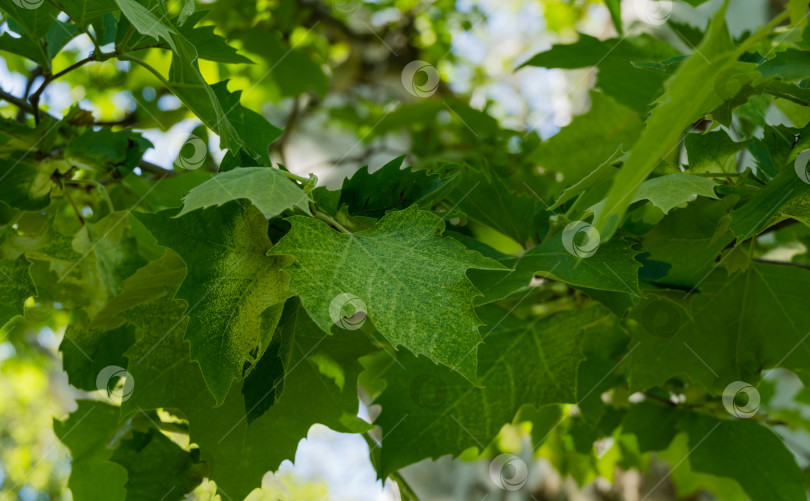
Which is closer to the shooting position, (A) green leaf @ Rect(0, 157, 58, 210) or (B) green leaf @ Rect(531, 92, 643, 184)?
(A) green leaf @ Rect(0, 157, 58, 210)

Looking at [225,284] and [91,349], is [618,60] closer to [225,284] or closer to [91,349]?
[225,284]

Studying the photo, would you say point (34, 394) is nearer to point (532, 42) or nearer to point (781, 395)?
point (532, 42)

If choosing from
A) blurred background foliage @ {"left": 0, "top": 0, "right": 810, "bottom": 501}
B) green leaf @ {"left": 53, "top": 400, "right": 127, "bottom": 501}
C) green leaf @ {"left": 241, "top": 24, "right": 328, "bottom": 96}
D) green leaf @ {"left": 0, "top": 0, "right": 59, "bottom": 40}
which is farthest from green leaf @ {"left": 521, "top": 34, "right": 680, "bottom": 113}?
green leaf @ {"left": 241, "top": 24, "right": 328, "bottom": 96}

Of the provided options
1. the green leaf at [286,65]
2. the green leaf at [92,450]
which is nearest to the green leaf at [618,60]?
the green leaf at [92,450]

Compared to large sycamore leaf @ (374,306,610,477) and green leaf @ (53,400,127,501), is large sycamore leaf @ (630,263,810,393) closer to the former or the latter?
large sycamore leaf @ (374,306,610,477)

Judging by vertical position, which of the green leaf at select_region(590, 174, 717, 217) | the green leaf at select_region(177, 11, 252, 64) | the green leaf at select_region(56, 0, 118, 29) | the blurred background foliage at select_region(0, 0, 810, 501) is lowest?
the blurred background foliage at select_region(0, 0, 810, 501)

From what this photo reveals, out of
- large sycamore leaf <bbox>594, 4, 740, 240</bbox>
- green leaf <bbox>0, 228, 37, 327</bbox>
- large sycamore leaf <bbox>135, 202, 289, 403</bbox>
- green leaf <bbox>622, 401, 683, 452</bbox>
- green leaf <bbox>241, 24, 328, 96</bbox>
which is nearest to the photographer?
large sycamore leaf <bbox>594, 4, 740, 240</bbox>

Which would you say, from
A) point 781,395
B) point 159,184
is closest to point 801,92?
point 159,184
